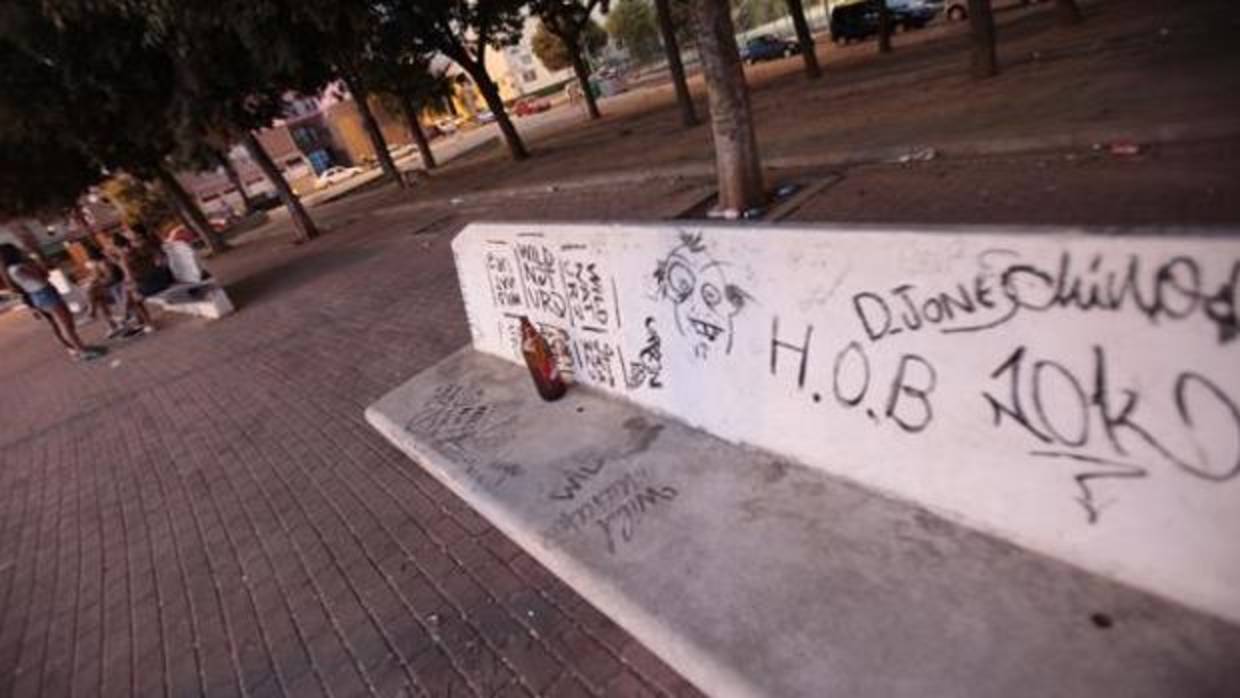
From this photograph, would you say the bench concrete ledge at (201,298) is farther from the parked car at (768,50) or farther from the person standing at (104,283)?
the parked car at (768,50)

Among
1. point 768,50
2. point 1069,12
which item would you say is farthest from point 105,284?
point 768,50

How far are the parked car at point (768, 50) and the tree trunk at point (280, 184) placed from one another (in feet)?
74.5

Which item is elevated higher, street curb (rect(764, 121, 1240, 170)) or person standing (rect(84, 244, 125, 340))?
person standing (rect(84, 244, 125, 340))

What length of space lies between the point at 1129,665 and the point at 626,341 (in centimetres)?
290

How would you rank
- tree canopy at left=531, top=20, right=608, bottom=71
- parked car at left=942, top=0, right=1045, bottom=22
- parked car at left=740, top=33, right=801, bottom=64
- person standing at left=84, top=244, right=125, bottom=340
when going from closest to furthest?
person standing at left=84, top=244, right=125, bottom=340
parked car at left=942, top=0, right=1045, bottom=22
parked car at left=740, top=33, right=801, bottom=64
tree canopy at left=531, top=20, right=608, bottom=71

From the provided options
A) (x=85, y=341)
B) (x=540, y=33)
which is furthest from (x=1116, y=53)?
(x=540, y=33)

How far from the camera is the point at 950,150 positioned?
27.9 ft

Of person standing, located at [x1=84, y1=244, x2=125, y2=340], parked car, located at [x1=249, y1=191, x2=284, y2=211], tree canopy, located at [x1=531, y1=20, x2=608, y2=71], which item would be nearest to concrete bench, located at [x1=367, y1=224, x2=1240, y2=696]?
person standing, located at [x1=84, y1=244, x2=125, y2=340]

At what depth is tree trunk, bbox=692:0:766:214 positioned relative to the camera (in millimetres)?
8109

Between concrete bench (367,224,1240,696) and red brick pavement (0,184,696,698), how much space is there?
0.35 meters

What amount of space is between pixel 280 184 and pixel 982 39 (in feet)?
56.1

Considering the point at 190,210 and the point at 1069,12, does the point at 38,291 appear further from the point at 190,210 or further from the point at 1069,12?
the point at 1069,12

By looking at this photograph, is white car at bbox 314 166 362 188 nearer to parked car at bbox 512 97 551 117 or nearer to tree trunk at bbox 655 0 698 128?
parked car at bbox 512 97 551 117

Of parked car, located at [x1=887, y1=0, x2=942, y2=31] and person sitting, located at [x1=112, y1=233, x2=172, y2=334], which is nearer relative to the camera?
person sitting, located at [x1=112, y1=233, x2=172, y2=334]
